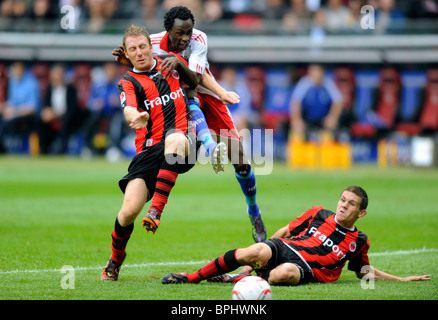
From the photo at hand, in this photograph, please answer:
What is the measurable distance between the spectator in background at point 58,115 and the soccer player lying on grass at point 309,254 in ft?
55.5

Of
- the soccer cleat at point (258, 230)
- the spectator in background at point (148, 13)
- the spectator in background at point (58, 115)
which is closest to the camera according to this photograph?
the soccer cleat at point (258, 230)

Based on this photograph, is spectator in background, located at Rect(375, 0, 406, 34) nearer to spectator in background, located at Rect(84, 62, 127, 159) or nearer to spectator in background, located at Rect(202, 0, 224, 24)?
spectator in background, located at Rect(202, 0, 224, 24)

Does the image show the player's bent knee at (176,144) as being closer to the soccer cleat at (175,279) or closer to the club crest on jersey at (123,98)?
the club crest on jersey at (123,98)

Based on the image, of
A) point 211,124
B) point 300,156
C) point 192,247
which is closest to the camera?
point 211,124

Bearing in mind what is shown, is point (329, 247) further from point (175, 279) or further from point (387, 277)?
point (175, 279)

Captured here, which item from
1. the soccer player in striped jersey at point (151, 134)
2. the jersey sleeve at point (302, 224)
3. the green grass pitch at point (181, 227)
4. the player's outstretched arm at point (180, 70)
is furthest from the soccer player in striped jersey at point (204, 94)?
the green grass pitch at point (181, 227)

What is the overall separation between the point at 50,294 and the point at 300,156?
15.1 meters

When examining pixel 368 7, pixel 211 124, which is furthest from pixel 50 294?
pixel 368 7

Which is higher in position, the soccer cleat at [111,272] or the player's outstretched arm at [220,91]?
the player's outstretched arm at [220,91]

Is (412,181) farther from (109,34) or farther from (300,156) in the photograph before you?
(109,34)

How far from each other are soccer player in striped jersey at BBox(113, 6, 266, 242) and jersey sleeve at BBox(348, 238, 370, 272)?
1293 mm

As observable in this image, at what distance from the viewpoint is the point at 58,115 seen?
2380cm

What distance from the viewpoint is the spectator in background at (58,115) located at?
2325cm

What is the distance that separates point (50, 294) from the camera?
6180 mm
